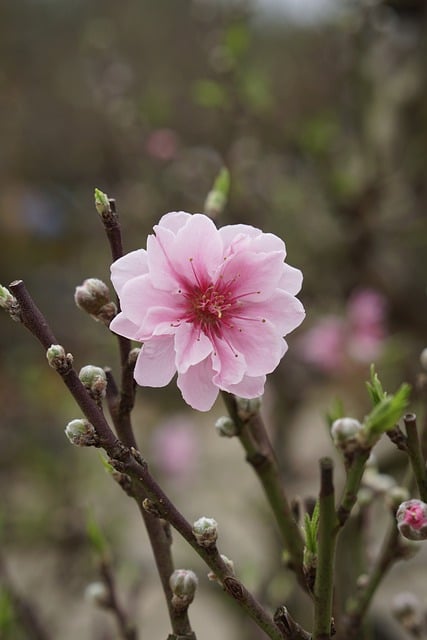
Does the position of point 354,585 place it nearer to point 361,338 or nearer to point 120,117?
point 361,338

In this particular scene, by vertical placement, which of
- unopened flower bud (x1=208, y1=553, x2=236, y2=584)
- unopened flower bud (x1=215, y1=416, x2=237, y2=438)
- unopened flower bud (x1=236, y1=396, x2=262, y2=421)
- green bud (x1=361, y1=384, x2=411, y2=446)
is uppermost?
unopened flower bud (x1=236, y1=396, x2=262, y2=421)

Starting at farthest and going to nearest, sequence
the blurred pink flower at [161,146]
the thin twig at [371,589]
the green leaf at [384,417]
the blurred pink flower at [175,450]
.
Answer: the blurred pink flower at [175,450]
the blurred pink flower at [161,146]
the thin twig at [371,589]
the green leaf at [384,417]

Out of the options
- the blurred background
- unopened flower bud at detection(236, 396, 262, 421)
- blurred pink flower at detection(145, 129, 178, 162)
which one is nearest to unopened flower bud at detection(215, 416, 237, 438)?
unopened flower bud at detection(236, 396, 262, 421)

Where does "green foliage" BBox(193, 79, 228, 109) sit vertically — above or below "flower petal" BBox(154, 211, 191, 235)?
above

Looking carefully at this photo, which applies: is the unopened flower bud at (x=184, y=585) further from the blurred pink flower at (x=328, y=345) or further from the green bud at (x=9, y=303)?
the blurred pink flower at (x=328, y=345)

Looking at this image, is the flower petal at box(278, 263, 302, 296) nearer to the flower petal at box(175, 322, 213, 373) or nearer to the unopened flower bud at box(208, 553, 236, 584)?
the flower petal at box(175, 322, 213, 373)

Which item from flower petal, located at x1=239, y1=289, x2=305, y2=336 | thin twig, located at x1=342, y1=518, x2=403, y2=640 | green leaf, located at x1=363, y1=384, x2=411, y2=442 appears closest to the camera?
green leaf, located at x1=363, y1=384, x2=411, y2=442

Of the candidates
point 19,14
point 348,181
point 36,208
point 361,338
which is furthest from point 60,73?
point 361,338

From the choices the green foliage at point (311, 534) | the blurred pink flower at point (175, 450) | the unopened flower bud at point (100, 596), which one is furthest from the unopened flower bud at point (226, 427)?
the blurred pink flower at point (175, 450)
